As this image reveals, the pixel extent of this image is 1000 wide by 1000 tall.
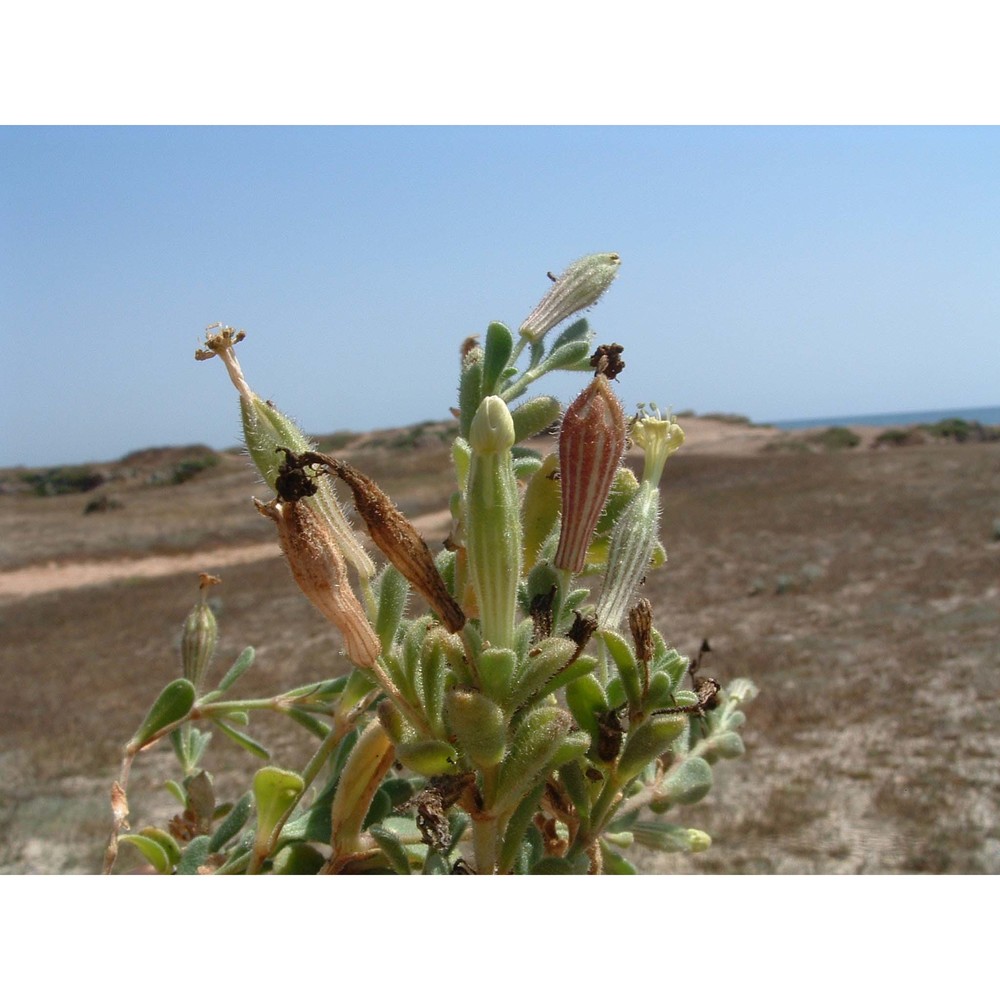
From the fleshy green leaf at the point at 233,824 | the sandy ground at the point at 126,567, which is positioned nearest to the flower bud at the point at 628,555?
the fleshy green leaf at the point at 233,824

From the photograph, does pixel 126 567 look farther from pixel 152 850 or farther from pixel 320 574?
pixel 320 574

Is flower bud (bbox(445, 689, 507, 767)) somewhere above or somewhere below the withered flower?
below

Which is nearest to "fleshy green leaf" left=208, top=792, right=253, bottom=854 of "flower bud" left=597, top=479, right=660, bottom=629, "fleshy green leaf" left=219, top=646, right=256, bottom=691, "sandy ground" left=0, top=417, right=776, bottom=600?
"fleshy green leaf" left=219, top=646, right=256, bottom=691

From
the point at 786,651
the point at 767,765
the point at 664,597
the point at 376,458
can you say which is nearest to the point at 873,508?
the point at 664,597

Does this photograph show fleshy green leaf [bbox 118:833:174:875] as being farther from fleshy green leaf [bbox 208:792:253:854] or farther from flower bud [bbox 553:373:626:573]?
flower bud [bbox 553:373:626:573]

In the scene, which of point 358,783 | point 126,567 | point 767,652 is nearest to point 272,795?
point 358,783

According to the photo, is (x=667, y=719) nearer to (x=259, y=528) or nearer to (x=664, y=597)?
(x=664, y=597)
